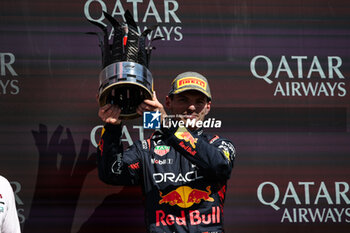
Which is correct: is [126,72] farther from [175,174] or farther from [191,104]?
[175,174]

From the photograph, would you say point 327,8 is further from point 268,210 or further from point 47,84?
point 47,84

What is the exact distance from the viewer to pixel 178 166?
2.24 meters

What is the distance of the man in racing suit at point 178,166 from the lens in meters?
2.00

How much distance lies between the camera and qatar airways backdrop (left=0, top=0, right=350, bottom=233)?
2.74m

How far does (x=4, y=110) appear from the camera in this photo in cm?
275

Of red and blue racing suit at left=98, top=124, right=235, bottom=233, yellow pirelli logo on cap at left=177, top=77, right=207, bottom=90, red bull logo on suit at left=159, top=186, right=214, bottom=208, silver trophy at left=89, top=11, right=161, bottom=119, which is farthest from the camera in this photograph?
yellow pirelli logo on cap at left=177, top=77, right=207, bottom=90

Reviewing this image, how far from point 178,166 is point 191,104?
0.34m

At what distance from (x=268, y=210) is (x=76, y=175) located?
4.21 ft

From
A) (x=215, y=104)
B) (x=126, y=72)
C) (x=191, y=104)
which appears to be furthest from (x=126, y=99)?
(x=215, y=104)

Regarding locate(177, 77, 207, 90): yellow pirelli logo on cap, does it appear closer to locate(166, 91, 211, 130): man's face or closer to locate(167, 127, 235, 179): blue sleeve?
locate(166, 91, 211, 130): man's face

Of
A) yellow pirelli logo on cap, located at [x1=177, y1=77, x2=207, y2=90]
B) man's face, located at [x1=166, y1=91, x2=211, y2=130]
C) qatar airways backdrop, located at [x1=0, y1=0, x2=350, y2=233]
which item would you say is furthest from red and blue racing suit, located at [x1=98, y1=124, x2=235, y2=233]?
qatar airways backdrop, located at [x1=0, y1=0, x2=350, y2=233]

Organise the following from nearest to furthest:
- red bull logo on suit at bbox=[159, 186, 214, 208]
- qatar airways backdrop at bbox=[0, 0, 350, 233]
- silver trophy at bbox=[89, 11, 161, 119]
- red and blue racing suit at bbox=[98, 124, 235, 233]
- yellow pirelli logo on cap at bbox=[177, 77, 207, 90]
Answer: silver trophy at bbox=[89, 11, 161, 119] → red and blue racing suit at bbox=[98, 124, 235, 233] → red bull logo on suit at bbox=[159, 186, 214, 208] → yellow pirelli logo on cap at bbox=[177, 77, 207, 90] → qatar airways backdrop at bbox=[0, 0, 350, 233]

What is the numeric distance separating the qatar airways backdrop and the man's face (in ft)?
1.73

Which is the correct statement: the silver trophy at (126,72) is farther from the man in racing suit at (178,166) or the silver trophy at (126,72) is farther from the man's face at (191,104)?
the man's face at (191,104)
